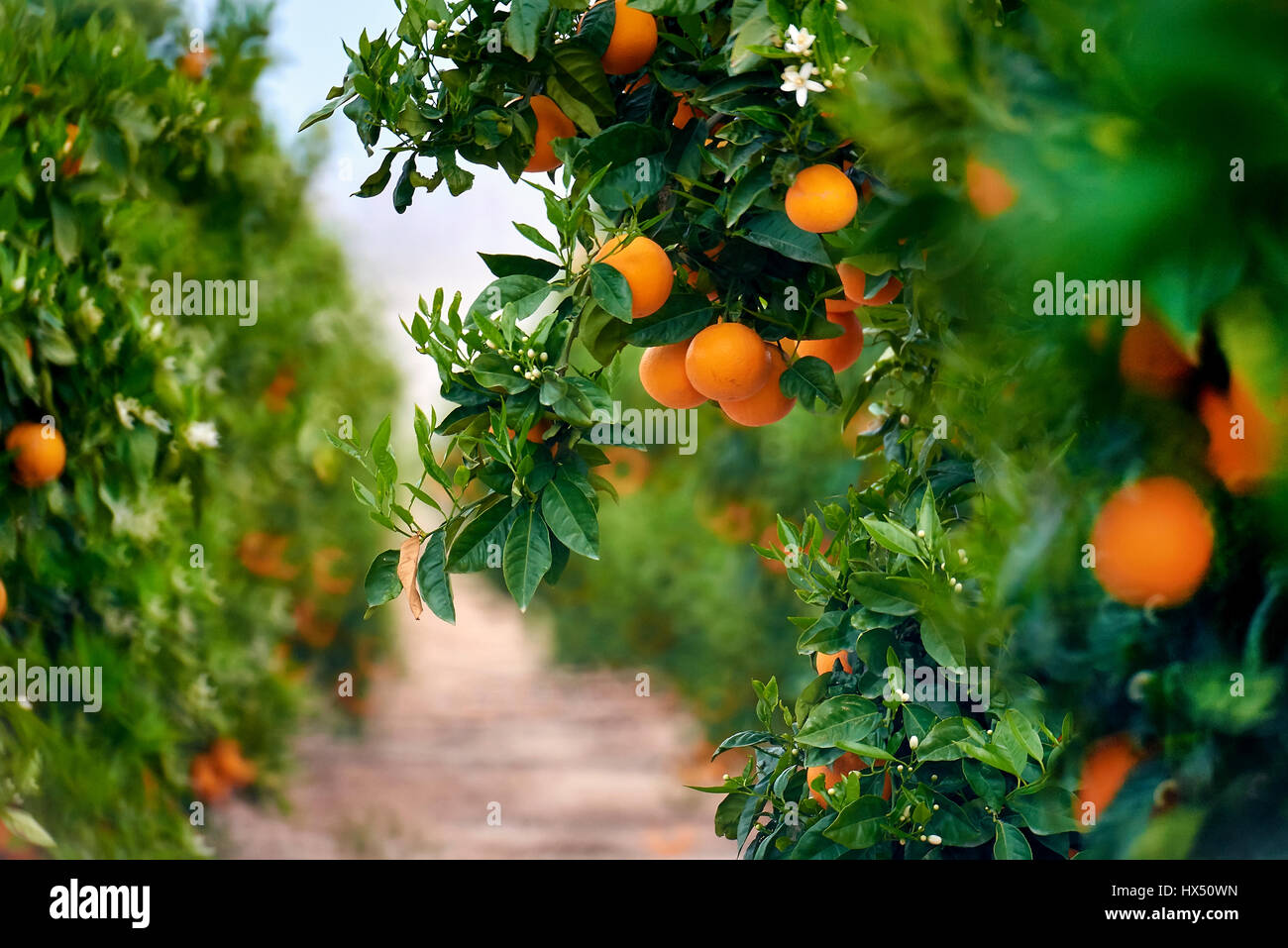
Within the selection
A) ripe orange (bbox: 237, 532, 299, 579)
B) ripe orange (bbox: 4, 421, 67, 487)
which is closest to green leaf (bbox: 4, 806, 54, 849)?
ripe orange (bbox: 4, 421, 67, 487)

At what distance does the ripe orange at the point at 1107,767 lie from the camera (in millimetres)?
282

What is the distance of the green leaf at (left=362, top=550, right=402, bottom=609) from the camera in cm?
69

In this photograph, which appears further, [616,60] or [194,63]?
[194,63]

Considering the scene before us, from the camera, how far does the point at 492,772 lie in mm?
4305

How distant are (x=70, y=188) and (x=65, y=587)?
48 cm

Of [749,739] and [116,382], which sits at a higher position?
[116,382]

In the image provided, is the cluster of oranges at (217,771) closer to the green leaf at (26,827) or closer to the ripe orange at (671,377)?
the green leaf at (26,827)

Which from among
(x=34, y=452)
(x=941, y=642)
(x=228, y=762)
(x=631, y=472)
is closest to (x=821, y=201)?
(x=941, y=642)

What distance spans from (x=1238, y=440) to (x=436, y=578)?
1.71 ft

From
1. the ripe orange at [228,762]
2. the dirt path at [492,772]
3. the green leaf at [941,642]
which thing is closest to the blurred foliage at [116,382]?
the ripe orange at [228,762]

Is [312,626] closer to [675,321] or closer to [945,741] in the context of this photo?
[675,321]

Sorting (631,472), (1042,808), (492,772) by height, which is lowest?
(492,772)
